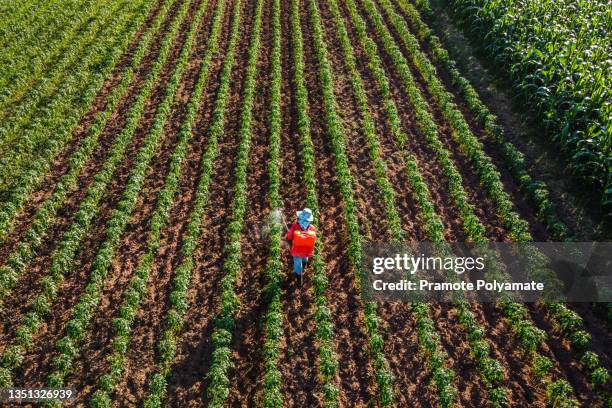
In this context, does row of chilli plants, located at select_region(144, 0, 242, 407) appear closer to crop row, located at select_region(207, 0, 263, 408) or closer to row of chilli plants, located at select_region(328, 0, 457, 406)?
crop row, located at select_region(207, 0, 263, 408)

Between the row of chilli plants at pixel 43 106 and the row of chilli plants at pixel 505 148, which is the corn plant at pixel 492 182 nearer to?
the row of chilli plants at pixel 505 148

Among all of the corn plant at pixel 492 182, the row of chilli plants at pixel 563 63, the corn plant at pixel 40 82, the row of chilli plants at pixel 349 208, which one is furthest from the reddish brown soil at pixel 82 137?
the row of chilli plants at pixel 563 63

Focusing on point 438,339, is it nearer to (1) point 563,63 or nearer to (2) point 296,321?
(2) point 296,321

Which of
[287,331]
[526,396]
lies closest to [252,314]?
[287,331]

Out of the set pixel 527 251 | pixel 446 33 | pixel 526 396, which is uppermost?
pixel 446 33

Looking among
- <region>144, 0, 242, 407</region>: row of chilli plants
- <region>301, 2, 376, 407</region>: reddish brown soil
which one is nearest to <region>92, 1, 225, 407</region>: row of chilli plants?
<region>144, 0, 242, 407</region>: row of chilli plants

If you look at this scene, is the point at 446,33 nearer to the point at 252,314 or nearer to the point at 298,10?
the point at 298,10

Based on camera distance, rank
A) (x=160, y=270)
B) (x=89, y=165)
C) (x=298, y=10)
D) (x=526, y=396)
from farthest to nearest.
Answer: (x=298, y=10) → (x=89, y=165) → (x=160, y=270) → (x=526, y=396)

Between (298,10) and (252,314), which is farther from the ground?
(298,10)
